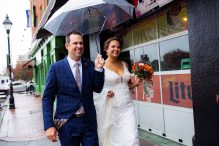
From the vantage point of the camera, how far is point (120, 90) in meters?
5.01

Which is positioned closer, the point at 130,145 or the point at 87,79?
the point at 87,79

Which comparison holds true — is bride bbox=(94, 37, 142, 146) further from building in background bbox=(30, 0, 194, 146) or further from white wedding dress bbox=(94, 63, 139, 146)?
building in background bbox=(30, 0, 194, 146)

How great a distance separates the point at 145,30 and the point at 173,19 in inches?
54.1

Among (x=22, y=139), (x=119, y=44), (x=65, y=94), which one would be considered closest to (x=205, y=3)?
(x=119, y=44)

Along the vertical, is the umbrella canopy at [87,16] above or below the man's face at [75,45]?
above

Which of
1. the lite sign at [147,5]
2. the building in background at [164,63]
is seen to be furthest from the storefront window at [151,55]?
the lite sign at [147,5]

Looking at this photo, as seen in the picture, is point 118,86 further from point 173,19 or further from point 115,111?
point 173,19

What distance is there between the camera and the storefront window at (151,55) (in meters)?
7.78

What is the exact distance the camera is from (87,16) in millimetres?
6250

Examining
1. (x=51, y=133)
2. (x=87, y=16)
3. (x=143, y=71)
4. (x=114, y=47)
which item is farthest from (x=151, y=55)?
(x=51, y=133)

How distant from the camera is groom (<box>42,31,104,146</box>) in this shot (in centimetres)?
356

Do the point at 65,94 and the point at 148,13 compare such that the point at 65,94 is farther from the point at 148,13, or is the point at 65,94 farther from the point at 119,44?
the point at 148,13

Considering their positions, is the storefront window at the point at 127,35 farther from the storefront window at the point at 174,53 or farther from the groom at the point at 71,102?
the groom at the point at 71,102

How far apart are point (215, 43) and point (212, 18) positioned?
360 millimetres
